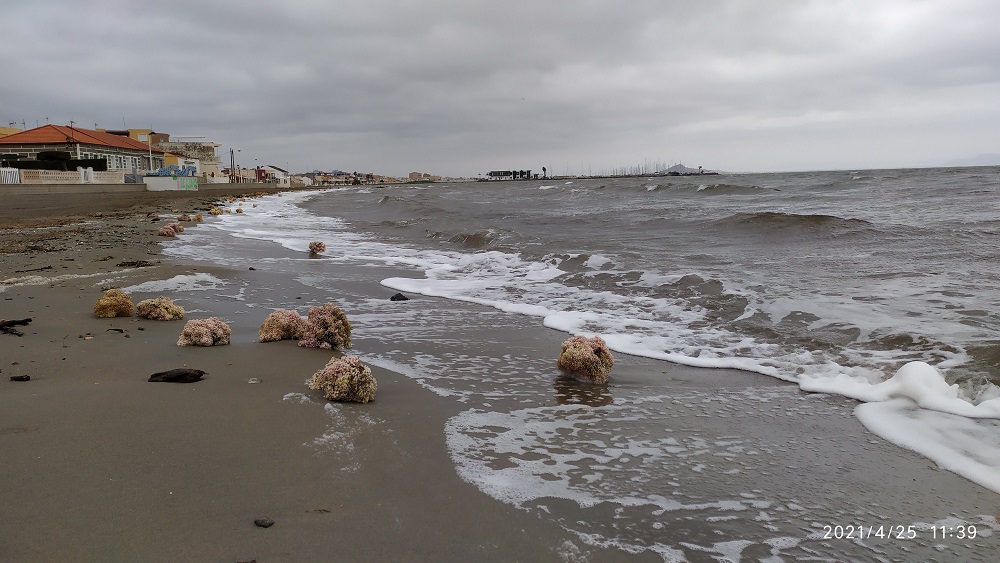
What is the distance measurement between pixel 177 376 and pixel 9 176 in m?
36.1

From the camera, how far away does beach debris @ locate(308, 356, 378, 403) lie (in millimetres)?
3594

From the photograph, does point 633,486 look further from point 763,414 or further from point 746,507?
point 763,414

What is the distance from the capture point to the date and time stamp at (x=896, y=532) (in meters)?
2.41

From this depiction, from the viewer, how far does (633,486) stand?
276 centimetres

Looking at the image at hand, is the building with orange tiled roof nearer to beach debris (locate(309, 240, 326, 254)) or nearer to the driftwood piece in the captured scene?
beach debris (locate(309, 240, 326, 254))

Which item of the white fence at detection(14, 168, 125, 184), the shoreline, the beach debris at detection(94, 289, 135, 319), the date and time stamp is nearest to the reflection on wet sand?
the shoreline

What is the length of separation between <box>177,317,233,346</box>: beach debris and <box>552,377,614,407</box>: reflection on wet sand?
2746mm

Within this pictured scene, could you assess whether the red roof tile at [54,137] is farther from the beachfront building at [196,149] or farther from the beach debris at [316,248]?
the beach debris at [316,248]

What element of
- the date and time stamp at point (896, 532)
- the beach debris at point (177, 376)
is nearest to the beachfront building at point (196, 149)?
the beach debris at point (177, 376)

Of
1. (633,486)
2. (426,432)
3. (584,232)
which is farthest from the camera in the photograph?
(584,232)

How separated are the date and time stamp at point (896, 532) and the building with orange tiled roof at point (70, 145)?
60.9 m

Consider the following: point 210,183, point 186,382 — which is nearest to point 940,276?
point 186,382

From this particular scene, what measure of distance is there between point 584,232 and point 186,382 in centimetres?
1378

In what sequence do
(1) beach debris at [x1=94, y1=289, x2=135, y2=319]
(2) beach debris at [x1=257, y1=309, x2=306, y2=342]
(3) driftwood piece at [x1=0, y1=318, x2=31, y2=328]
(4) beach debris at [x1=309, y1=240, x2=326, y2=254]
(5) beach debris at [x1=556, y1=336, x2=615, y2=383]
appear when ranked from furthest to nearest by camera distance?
(4) beach debris at [x1=309, y1=240, x2=326, y2=254], (1) beach debris at [x1=94, y1=289, x2=135, y2=319], (2) beach debris at [x1=257, y1=309, x2=306, y2=342], (3) driftwood piece at [x1=0, y1=318, x2=31, y2=328], (5) beach debris at [x1=556, y1=336, x2=615, y2=383]
